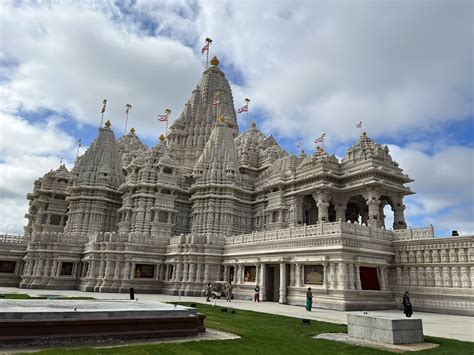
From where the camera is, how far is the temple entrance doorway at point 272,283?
3125 cm

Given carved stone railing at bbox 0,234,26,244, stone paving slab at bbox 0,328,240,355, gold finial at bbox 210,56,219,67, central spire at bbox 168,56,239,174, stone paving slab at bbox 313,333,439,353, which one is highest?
gold finial at bbox 210,56,219,67

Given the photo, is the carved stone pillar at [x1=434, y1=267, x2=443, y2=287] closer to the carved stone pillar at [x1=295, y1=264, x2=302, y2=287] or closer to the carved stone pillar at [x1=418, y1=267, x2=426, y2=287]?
the carved stone pillar at [x1=418, y1=267, x2=426, y2=287]

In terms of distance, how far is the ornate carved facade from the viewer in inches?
1039

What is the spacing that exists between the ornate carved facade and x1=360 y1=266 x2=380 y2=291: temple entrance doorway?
114 millimetres

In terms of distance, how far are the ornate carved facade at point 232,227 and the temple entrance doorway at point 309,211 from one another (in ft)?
0.49

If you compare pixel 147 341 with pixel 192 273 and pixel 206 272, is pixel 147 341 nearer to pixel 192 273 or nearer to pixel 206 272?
pixel 206 272

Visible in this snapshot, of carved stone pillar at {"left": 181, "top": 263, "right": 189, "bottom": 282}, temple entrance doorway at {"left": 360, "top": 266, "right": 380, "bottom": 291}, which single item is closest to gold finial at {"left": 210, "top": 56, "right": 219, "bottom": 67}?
carved stone pillar at {"left": 181, "top": 263, "right": 189, "bottom": 282}

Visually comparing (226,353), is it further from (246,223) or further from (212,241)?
(246,223)

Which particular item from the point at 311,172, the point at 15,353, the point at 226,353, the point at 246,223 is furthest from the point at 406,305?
the point at 246,223

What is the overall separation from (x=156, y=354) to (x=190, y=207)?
45.6 metres

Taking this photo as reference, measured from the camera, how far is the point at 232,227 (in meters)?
49.2

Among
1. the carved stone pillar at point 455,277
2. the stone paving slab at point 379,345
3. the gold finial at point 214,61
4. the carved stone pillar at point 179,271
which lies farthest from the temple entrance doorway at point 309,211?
the gold finial at point 214,61

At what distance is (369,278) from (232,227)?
80.0 feet

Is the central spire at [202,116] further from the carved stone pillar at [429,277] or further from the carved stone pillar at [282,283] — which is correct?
the carved stone pillar at [429,277]
